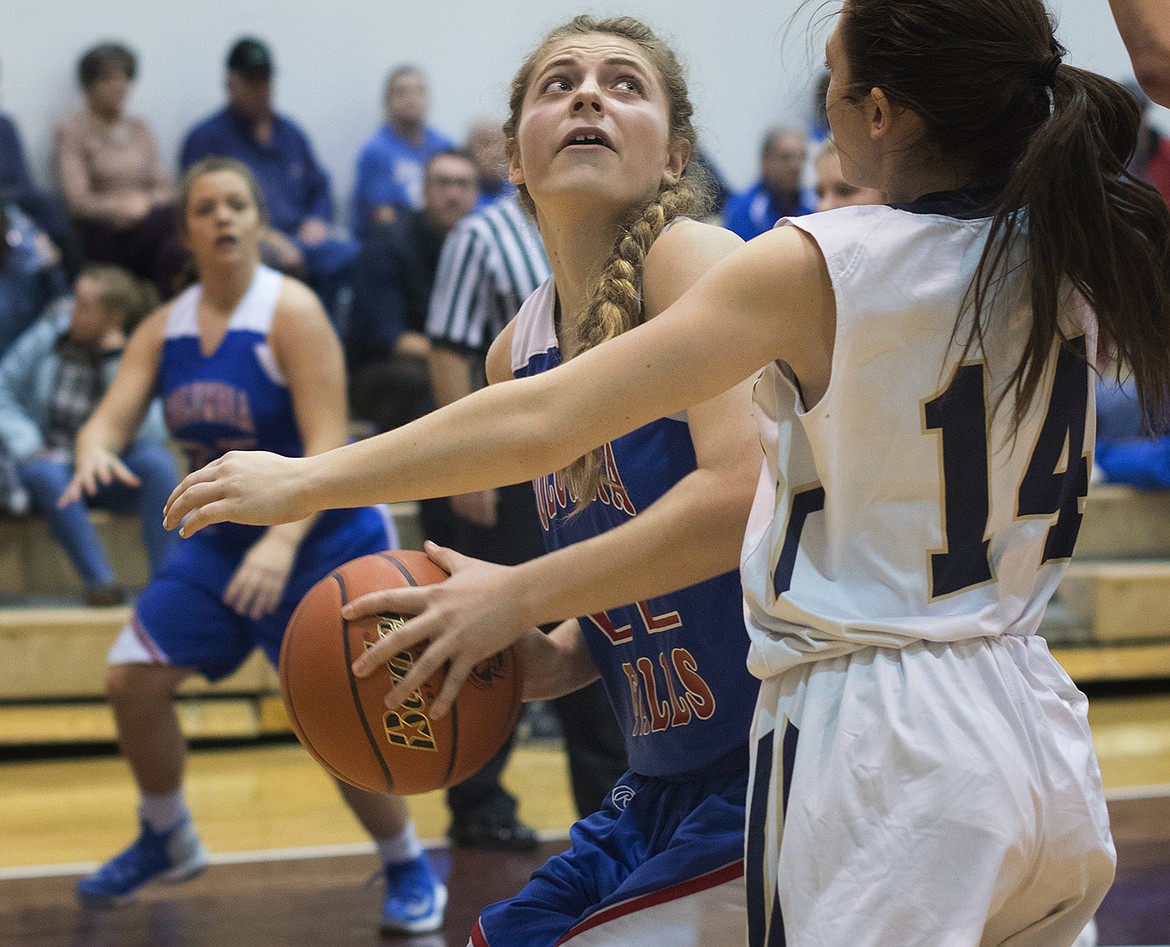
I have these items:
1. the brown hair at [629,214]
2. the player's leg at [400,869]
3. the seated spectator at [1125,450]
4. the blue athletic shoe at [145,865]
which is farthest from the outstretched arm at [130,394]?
the seated spectator at [1125,450]

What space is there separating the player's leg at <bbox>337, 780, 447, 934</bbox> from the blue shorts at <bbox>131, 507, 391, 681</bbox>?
0.49 m

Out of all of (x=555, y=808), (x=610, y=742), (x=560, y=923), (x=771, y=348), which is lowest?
(x=555, y=808)

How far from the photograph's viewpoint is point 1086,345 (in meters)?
1.57

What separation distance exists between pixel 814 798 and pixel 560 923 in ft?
1.91

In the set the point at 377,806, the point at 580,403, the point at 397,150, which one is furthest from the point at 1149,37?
the point at 397,150

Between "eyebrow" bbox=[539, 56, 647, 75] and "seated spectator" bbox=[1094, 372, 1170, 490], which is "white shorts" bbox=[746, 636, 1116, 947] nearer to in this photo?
"eyebrow" bbox=[539, 56, 647, 75]

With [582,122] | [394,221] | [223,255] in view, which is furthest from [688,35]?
[582,122]

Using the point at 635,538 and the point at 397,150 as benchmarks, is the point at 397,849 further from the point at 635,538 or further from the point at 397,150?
the point at 397,150

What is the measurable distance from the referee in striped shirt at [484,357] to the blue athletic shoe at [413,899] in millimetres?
579

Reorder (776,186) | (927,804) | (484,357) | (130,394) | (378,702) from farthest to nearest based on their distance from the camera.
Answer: (776,186) → (484,357) → (130,394) → (378,702) → (927,804)

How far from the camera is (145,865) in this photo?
3992 mm

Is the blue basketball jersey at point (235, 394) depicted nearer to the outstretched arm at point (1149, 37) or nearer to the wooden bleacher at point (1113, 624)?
the outstretched arm at point (1149, 37)

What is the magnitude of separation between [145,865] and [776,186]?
474 cm

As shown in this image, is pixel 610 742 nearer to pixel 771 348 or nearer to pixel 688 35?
pixel 771 348
